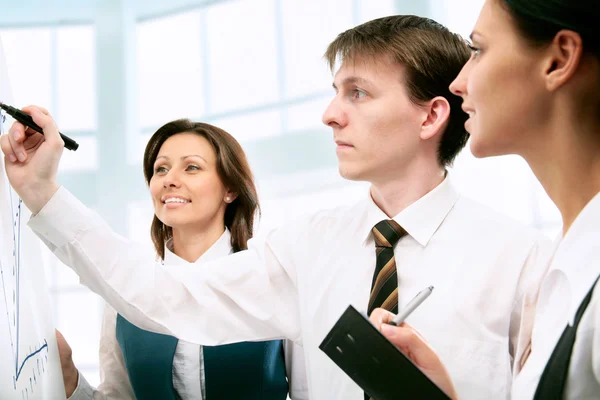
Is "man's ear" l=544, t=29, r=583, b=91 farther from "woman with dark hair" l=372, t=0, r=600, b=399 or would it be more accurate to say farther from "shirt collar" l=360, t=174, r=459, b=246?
"shirt collar" l=360, t=174, r=459, b=246

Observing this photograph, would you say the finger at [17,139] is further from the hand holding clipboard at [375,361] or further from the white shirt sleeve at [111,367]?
the white shirt sleeve at [111,367]

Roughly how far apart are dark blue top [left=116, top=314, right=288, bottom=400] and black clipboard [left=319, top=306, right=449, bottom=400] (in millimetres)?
864

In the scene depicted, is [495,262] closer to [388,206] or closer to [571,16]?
[388,206]

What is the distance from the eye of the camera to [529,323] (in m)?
1.03

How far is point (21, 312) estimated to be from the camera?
3.64 feet

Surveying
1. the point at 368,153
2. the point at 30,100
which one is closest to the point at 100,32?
the point at 30,100

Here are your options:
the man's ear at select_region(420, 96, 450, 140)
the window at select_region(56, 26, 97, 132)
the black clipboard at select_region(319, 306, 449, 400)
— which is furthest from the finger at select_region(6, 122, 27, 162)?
the window at select_region(56, 26, 97, 132)

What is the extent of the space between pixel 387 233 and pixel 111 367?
3.23ft

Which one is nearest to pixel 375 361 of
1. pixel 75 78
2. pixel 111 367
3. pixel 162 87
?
pixel 111 367

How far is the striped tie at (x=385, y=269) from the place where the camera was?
3.97 ft

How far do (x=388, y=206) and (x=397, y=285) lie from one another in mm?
226

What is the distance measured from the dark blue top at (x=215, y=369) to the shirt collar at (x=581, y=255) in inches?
41.5

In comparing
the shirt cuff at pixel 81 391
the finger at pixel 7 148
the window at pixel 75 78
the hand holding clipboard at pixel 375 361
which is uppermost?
the window at pixel 75 78

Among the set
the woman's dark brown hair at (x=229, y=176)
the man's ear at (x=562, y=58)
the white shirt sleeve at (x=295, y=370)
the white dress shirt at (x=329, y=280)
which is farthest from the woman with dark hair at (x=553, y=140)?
the woman's dark brown hair at (x=229, y=176)
